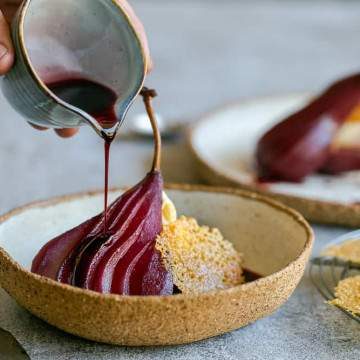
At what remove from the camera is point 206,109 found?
1975 mm

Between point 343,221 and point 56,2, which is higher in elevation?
point 56,2

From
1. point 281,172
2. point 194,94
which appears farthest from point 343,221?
point 194,94

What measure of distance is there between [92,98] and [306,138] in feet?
1.78

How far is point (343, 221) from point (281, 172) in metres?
0.18

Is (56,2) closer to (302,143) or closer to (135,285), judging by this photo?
(135,285)

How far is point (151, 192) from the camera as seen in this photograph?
93 centimetres

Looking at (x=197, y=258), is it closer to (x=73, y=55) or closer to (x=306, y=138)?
(x=73, y=55)

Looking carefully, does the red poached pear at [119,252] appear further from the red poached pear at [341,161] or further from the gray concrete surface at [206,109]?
the red poached pear at [341,161]

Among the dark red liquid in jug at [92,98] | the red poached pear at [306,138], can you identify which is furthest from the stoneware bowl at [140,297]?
the red poached pear at [306,138]

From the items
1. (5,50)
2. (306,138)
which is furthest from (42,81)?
(306,138)

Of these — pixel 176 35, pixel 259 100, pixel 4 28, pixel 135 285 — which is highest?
pixel 4 28

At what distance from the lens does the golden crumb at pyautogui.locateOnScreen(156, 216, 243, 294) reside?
90 cm

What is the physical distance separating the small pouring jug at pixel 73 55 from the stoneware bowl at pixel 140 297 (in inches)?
6.2

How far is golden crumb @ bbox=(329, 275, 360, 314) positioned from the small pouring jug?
314mm
